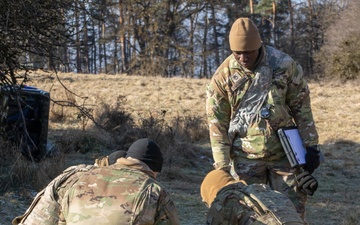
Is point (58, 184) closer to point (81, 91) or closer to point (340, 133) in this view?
point (340, 133)

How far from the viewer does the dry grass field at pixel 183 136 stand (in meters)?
7.05

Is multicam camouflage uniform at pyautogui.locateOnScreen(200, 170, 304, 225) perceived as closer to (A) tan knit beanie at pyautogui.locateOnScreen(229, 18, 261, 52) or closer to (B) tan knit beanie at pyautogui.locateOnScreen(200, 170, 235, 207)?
(B) tan knit beanie at pyautogui.locateOnScreen(200, 170, 235, 207)

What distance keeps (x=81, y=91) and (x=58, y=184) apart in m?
14.1

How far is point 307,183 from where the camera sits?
362cm

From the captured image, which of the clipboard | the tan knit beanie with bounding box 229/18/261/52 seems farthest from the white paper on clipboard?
the tan knit beanie with bounding box 229/18/261/52

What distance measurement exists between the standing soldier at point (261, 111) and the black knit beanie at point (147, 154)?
3.13ft

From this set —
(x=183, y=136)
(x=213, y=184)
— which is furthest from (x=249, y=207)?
(x=183, y=136)

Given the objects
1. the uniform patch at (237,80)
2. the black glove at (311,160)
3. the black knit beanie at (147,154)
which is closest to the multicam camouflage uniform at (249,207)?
the black knit beanie at (147,154)

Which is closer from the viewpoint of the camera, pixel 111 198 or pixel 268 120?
pixel 111 198

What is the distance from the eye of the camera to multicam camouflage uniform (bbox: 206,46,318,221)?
12.5 feet

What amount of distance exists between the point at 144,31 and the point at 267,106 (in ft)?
85.0

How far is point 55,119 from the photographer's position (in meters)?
13.1

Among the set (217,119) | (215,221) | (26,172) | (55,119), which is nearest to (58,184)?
(215,221)

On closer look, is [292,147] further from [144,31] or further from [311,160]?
[144,31]
